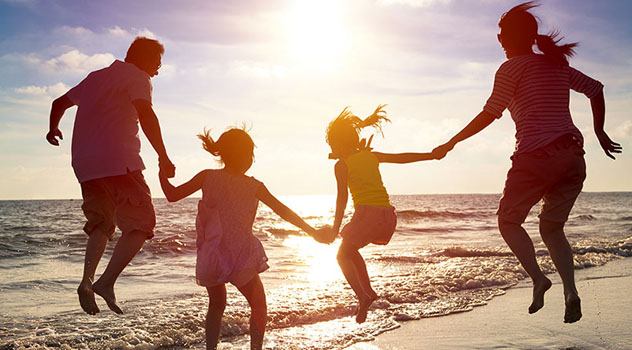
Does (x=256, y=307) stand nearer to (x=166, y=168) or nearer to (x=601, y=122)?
(x=166, y=168)

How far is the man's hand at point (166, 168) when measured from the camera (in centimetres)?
398

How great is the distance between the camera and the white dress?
12.6ft

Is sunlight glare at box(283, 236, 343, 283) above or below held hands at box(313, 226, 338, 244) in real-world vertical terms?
below

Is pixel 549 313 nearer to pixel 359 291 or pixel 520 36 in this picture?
pixel 359 291

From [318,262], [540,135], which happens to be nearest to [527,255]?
[540,135]

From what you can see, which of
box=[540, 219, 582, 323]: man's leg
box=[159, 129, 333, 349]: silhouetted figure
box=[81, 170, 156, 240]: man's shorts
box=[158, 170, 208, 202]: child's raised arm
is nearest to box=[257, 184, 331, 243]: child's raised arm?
box=[159, 129, 333, 349]: silhouetted figure

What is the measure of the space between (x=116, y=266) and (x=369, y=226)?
227cm

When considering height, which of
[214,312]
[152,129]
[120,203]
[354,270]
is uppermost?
[152,129]

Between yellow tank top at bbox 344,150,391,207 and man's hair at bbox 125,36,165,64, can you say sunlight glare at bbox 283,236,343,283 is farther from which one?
man's hair at bbox 125,36,165,64

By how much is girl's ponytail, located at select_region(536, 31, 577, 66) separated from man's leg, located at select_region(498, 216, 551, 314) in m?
1.42

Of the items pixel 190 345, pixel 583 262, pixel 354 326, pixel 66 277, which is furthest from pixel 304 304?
pixel 583 262

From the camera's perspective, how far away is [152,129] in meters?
4.18

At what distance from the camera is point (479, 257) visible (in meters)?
14.7

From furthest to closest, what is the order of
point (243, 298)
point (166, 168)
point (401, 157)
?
point (243, 298), point (401, 157), point (166, 168)
